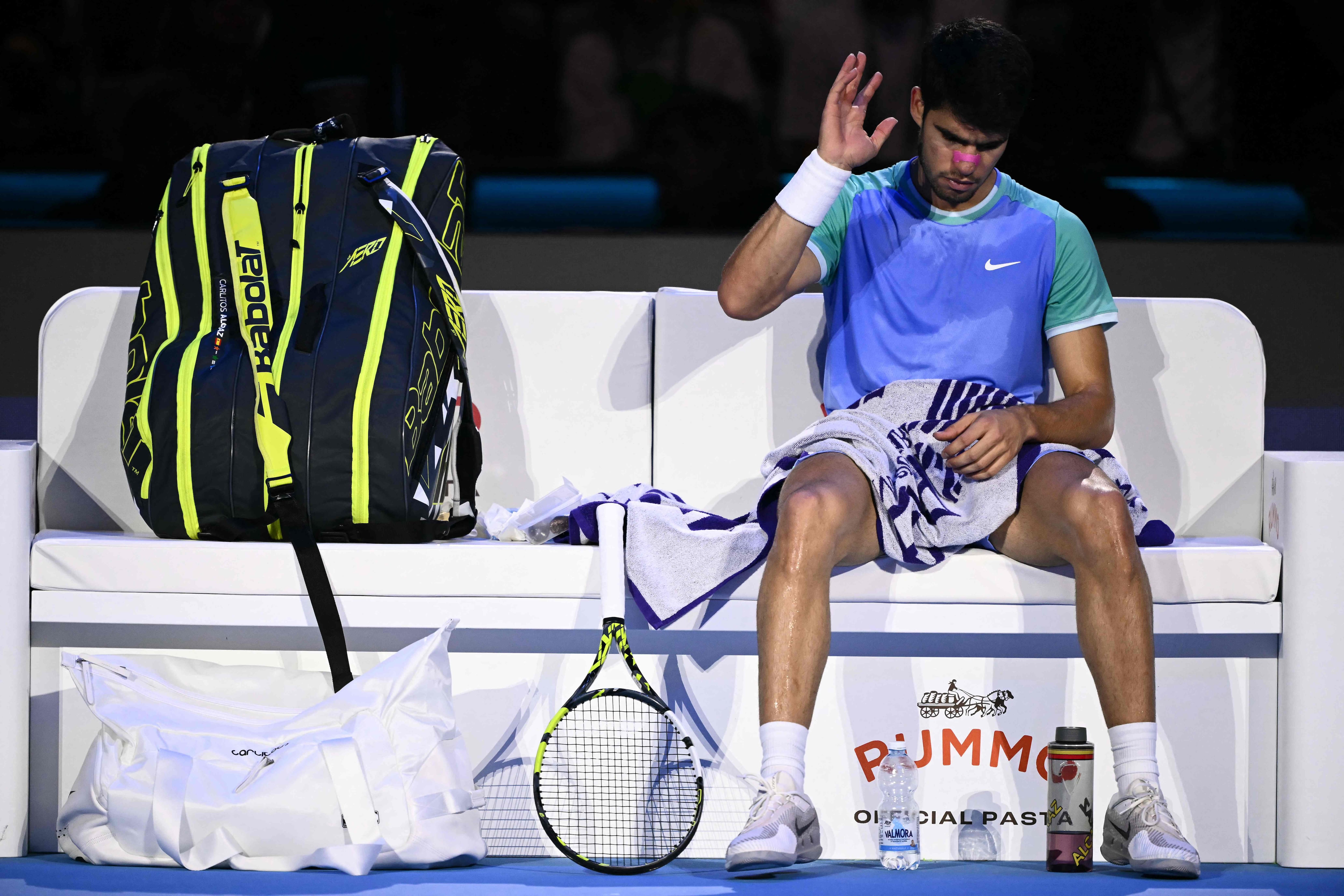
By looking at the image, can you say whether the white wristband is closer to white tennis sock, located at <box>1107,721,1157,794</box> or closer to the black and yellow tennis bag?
the black and yellow tennis bag

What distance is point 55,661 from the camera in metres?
2.17

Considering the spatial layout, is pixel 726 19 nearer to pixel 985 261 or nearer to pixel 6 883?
pixel 985 261

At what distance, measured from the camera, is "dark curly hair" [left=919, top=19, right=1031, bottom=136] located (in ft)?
7.18

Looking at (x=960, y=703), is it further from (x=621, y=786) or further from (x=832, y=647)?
(x=621, y=786)

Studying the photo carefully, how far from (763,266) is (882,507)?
1.42 ft

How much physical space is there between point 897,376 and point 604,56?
2.01m

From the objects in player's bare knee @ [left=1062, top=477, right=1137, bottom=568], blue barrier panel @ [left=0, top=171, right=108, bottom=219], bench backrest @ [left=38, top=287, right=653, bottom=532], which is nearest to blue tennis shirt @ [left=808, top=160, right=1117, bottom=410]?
player's bare knee @ [left=1062, top=477, right=1137, bottom=568]

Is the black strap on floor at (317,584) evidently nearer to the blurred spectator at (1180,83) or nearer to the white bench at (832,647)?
the white bench at (832,647)

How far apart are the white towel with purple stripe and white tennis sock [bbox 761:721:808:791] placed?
0.90ft

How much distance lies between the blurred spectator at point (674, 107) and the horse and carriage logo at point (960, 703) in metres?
2.01

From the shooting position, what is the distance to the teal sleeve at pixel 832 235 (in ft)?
7.67

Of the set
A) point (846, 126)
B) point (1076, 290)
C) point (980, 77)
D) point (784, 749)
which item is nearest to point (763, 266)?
point (846, 126)

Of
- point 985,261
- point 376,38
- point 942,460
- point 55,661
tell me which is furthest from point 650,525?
point 376,38

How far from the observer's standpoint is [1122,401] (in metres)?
2.64
